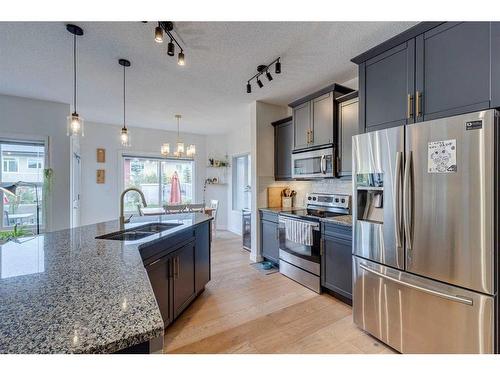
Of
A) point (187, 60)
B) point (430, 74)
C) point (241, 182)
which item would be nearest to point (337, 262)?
point (430, 74)

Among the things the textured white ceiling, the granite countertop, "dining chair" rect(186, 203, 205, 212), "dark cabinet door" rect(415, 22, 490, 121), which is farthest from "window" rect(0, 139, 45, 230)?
"dark cabinet door" rect(415, 22, 490, 121)

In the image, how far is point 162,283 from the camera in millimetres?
1943

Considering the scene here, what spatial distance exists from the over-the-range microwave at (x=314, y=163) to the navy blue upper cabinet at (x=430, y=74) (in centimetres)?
85

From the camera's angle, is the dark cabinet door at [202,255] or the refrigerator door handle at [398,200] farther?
the dark cabinet door at [202,255]

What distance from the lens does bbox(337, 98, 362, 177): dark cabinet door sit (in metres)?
2.78

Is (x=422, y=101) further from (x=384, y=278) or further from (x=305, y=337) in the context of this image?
(x=305, y=337)

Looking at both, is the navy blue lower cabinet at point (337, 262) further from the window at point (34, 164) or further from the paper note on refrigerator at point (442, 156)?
the window at point (34, 164)

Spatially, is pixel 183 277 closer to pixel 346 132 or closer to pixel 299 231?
pixel 299 231

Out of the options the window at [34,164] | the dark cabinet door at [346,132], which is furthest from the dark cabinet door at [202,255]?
the window at [34,164]

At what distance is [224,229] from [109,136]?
3635 mm

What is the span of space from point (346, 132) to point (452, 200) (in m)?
1.55

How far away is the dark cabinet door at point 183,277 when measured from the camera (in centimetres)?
215

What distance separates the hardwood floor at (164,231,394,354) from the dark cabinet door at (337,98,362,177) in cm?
154

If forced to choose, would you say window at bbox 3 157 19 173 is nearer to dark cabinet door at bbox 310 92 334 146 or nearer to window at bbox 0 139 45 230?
window at bbox 0 139 45 230
